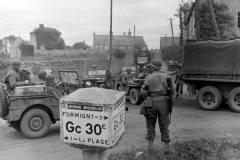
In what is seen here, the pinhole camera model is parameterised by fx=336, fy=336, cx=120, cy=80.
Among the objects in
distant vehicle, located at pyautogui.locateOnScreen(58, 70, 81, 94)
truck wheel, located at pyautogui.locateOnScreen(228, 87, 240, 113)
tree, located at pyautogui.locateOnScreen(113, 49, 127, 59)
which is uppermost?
tree, located at pyautogui.locateOnScreen(113, 49, 127, 59)

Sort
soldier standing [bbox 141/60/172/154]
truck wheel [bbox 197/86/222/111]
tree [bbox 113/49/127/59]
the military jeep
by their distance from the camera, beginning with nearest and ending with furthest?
soldier standing [bbox 141/60/172/154]
the military jeep
truck wheel [bbox 197/86/222/111]
tree [bbox 113/49/127/59]

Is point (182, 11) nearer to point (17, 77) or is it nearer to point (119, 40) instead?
point (17, 77)

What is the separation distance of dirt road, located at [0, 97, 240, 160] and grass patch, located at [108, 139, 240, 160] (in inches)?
28.4

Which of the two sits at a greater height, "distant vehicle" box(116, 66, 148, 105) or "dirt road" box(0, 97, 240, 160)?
"distant vehicle" box(116, 66, 148, 105)

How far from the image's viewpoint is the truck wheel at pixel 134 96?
12.7 metres

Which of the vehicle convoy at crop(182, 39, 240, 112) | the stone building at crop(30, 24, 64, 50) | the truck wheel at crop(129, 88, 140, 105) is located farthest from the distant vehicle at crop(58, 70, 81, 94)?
the stone building at crop(30, 24, 64, 50)

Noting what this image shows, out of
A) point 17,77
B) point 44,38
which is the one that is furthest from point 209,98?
point 44,38

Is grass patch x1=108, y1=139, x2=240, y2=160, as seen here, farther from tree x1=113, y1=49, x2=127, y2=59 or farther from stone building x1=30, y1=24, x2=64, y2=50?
stone building x1=30, y1=24, x2=64, y2=50

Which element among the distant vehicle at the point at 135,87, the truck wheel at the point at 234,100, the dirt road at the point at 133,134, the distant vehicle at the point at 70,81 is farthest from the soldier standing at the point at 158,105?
the distant vehicle at the point at 135,87

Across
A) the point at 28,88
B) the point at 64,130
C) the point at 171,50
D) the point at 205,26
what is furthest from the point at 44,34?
the point at 64,130

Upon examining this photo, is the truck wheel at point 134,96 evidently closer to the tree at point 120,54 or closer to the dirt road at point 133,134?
the dirt road at point 133,134

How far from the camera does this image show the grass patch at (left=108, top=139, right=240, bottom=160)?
4.99 metres

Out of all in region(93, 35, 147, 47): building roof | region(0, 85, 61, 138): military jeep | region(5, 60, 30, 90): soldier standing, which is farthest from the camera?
region(93, 35, 147, 47): building roof

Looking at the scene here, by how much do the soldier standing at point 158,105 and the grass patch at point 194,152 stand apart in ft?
0.79
